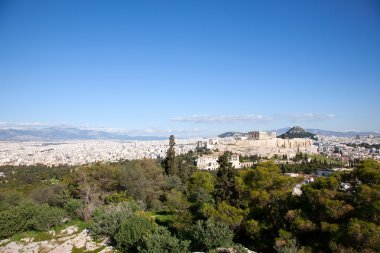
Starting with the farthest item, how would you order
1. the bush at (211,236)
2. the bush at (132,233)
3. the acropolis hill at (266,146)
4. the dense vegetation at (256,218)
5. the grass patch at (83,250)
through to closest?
the acropolis hill at (266,146)
the grass patch at (83,250)
the bush at (132,233)
the bush at (211,236)
the dense vegetation at (256,218)

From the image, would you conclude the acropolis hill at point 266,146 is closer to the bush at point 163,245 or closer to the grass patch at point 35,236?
the grass patch at point 35,236

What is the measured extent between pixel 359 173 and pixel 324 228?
2998 mm

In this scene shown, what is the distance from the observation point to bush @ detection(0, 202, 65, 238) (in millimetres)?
15742

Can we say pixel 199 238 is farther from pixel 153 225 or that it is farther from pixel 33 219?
pixel 33 219

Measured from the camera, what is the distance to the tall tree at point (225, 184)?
14789 mm

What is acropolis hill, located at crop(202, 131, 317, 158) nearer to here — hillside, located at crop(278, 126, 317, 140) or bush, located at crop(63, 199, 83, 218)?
hillside, located at crop(278, 126, 317, 140)

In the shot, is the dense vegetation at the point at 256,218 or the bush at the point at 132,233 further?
the bush at the point at 132,233

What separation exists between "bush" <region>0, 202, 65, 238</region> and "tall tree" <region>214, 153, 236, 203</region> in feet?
30.6

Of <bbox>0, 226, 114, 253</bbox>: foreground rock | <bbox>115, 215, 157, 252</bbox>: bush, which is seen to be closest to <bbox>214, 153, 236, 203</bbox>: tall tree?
<bbox>115, 215, 157, 252</bbox>: bush

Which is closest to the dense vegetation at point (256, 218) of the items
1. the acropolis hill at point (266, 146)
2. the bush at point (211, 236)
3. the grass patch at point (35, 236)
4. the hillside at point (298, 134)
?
the bush at point (211, 236)

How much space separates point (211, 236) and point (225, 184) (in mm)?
3694

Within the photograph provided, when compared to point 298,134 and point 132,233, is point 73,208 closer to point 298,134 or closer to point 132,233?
point 132,233

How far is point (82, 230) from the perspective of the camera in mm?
16203

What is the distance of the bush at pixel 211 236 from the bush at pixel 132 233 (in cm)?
217
